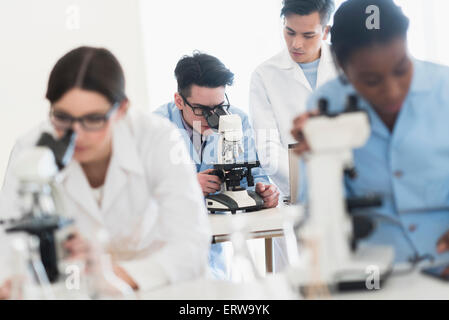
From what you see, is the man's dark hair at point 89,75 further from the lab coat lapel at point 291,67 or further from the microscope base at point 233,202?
the microscope base at point 233,202

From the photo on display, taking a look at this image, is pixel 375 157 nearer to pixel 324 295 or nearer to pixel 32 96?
pixel 324 295

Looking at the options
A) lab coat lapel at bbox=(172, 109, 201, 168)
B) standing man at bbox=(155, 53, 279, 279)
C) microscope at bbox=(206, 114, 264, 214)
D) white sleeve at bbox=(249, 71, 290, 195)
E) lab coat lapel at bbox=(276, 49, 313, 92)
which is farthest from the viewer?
lab coat lapel at bbox=(172, 109, 201, 168)

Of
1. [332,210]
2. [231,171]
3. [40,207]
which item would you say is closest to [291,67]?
[231,171]

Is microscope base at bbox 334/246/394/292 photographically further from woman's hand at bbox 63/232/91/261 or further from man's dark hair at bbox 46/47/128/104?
man's dark hair at bbox 46/47/128/104

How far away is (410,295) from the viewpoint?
1.12 metres

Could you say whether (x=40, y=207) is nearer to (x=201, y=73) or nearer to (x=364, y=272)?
(x=364, y=272)

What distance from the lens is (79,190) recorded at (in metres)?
1.44

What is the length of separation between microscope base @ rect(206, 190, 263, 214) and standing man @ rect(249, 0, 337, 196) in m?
0.17

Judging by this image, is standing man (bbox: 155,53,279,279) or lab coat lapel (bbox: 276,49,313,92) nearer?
lab coat lapel (bbox: 276,49,313,92)

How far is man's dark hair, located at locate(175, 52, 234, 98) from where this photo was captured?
2.71m

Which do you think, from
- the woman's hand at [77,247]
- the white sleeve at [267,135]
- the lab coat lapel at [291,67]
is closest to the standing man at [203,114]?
the white sleeve at [267,135]

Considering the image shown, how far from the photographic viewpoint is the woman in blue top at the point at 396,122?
3.96ft

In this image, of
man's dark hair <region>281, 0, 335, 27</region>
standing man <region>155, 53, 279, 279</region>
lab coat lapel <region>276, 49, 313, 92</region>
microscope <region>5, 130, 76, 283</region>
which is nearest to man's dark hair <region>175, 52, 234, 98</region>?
standing man <region>155, 53, 279, 279</region>

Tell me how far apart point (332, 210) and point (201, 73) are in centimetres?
179
